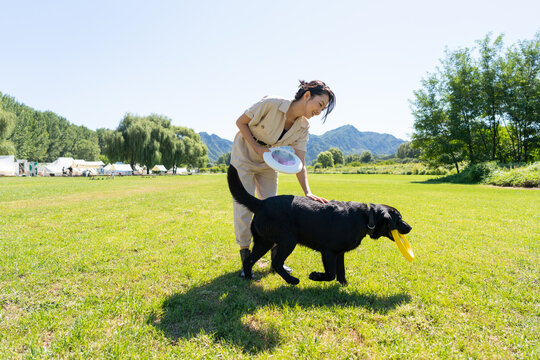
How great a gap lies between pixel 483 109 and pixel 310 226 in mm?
33176

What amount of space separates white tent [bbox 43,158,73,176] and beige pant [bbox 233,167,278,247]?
195 feet

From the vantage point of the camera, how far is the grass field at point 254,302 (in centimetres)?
192

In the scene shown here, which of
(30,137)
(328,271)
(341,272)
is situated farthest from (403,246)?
(30,137)

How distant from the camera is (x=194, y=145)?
53.6 meters

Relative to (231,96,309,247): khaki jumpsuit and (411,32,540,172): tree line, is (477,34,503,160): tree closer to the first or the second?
(411,32,540,172): tree line

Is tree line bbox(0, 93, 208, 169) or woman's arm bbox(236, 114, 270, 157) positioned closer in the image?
woman's arm bbox(236, 114, 270, 157)

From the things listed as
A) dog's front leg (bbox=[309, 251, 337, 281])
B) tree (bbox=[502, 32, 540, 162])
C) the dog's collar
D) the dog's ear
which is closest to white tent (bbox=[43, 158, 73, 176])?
dog's front leg (bbox=[309, 251, 337, 281])

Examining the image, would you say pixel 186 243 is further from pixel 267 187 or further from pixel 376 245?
pixel 376 245

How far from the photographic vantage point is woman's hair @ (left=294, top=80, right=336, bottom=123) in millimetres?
2969

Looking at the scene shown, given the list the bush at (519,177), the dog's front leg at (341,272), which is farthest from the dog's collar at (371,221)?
the bush at (519,177)

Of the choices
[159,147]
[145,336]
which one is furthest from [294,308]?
[159,147]

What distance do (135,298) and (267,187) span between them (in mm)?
1995

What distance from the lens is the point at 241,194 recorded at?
300 centimetres

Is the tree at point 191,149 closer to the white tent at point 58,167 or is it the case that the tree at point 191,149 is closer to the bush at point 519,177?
the white tent at point 58,167
